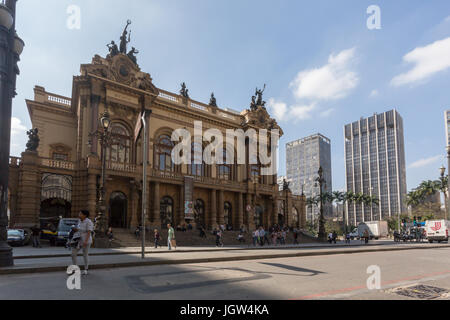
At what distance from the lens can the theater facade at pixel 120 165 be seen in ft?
94.6

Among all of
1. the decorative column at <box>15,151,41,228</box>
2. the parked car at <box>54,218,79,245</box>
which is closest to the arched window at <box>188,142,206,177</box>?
the decorative column at <box>15,151,41,228</box>

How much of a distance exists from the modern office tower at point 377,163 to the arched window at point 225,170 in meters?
111

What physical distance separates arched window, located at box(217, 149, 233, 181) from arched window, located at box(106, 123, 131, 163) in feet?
38.6

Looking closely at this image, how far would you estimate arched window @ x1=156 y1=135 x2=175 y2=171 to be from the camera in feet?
119

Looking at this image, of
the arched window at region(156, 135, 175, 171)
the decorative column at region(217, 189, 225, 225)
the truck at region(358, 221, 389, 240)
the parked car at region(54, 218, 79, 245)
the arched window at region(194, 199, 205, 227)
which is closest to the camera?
the parked car at region(54, 218, 79, 245)

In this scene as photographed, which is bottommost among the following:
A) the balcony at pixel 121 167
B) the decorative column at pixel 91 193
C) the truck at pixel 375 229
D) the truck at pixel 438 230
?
the truck at pixel 375 229

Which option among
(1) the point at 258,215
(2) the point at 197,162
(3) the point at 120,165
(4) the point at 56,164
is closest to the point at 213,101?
(2) the point at 197,162

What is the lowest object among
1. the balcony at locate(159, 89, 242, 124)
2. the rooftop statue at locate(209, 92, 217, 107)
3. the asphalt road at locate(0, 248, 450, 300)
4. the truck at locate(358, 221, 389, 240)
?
the truck at locate(358, 221, 389, 240)

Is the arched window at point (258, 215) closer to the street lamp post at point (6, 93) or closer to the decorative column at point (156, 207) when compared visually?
the decorative column at point (156, 207)

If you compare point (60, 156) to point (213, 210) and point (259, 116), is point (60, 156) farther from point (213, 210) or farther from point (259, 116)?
point (259, 116)

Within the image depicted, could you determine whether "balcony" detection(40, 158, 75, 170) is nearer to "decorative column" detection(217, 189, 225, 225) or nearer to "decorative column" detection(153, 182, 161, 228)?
"decorative column" detection(153, 182, 161, 228)

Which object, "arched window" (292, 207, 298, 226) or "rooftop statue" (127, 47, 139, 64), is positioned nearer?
"rooftop statue" (127, 47, 139, 64)

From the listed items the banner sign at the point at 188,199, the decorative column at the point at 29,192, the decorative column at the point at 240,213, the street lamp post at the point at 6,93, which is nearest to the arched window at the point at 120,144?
the banner sign at the point at 188,199
